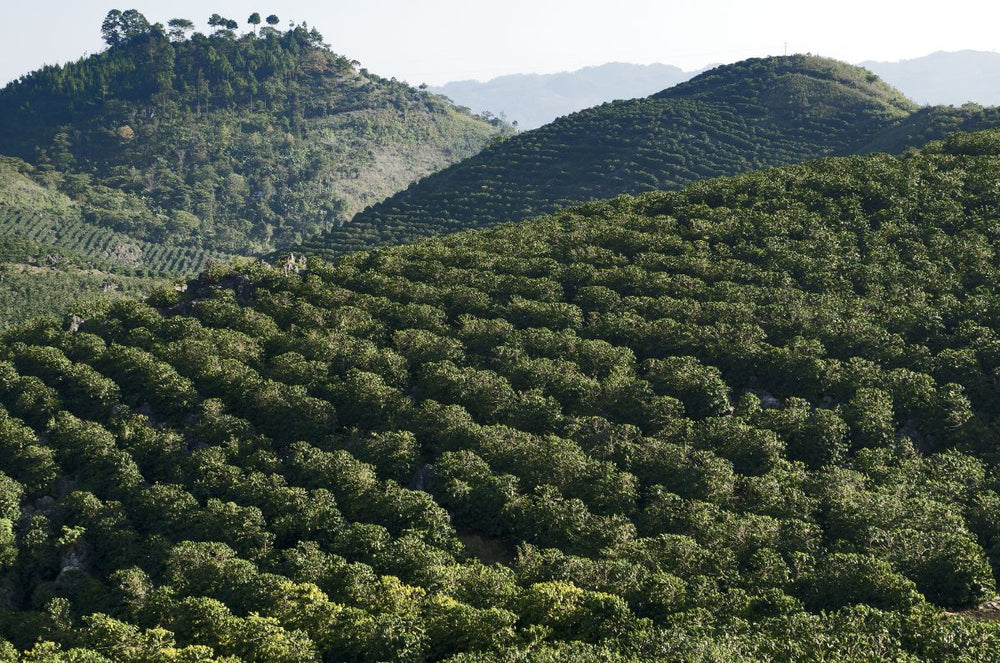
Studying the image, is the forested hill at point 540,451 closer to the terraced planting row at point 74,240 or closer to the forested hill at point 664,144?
the forested hill at point 664,144

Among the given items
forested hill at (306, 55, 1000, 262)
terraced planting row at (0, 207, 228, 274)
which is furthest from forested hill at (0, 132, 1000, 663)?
terraced planting row at (0, 207, 228, 274)

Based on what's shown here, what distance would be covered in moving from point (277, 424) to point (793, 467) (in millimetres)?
29182

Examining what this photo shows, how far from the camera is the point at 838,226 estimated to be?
69.2 meters

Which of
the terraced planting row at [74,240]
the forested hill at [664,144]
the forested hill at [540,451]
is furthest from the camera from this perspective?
the terraced planting row at [74,240]

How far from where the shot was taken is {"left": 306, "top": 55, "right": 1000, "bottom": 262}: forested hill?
136 meters

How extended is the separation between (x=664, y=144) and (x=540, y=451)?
116 metres

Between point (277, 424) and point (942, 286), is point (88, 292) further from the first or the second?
point (942, 286)

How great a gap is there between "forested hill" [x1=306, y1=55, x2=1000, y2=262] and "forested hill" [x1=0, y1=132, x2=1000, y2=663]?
66.3 meters

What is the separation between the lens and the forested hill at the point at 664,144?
136 m

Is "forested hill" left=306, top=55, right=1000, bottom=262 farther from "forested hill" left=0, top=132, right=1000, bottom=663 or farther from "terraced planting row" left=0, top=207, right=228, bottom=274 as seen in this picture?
"terraced planting row" left=0, top=207, right=228, bottom=274

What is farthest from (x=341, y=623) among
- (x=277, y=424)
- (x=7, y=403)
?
(x=7, y=403)

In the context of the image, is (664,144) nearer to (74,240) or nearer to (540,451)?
(540,451)

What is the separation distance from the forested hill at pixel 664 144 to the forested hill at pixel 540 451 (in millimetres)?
66323

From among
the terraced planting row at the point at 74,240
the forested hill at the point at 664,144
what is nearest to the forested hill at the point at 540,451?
the forested hill at the point at 664,144
